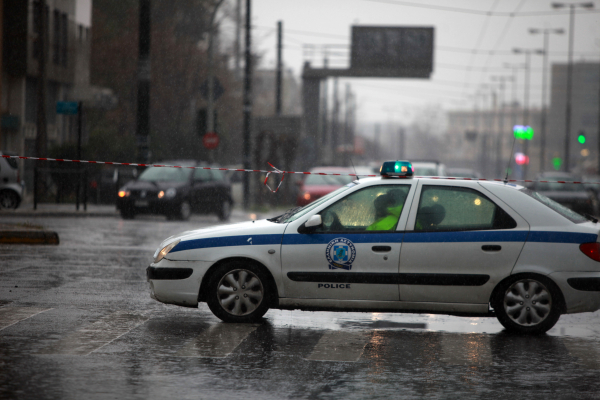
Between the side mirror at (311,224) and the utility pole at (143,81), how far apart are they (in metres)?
16.4

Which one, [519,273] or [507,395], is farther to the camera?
[519,273]

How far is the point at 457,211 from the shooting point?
7898 millimetres

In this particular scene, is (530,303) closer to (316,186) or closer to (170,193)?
(170,193)

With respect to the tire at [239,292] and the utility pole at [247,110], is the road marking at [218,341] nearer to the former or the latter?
the tire at [239,292]

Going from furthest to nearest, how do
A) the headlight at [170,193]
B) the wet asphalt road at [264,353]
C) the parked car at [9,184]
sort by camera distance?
the headlight at [170,193] < the parked car at [9,184] < the wet asphalt road at [264,353]

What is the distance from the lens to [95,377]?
228 inches

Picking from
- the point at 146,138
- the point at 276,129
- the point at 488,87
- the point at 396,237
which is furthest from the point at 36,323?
the point at 488,87

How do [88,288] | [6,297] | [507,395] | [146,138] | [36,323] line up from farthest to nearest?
[146,138] → [88,288] → [6,297] → [36,323] → [507,395]

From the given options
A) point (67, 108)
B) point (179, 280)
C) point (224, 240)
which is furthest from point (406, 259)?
point (67, 108)

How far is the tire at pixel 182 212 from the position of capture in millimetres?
22359

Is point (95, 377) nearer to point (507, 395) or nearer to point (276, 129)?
point (507, 395)

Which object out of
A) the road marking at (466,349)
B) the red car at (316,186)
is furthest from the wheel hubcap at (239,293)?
the red car at (316,186)

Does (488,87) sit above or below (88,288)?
above

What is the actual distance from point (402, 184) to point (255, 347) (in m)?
2.17
